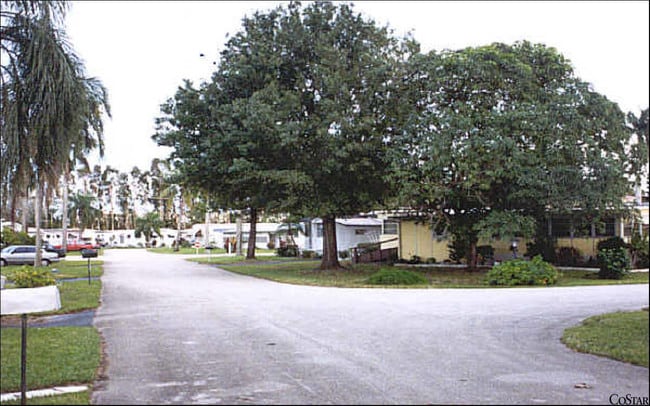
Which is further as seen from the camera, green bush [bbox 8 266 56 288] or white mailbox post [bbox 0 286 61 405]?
green bush [bbox 8 266 56 288]

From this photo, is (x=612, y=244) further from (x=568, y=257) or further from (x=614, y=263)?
(x=568, y=257)

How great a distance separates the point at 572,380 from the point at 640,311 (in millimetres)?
5996

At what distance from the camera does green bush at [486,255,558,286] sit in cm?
1980

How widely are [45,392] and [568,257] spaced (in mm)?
23456

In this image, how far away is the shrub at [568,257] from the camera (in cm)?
2622

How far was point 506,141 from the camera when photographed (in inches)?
806

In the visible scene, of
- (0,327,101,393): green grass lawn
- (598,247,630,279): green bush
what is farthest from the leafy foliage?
(0,327,101,393): green grass lawn

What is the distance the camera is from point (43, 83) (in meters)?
11.6

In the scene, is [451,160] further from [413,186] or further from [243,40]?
[243,40]

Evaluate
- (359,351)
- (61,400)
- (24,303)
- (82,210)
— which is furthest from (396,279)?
(82,210)

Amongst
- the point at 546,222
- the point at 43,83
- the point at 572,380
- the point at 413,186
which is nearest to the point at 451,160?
the point at 413,186

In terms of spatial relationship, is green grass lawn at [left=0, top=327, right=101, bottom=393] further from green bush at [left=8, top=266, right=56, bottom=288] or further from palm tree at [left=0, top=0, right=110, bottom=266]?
green bush at [left=8, top=266, right=56, bottom=288]

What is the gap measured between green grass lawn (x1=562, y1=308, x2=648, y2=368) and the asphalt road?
8.8 inches

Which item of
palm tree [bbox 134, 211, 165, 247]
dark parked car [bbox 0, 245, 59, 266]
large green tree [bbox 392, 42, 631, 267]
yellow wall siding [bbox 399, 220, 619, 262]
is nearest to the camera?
large green tree [bbox 392, 42, 631, 267]
